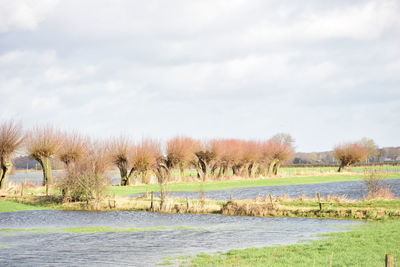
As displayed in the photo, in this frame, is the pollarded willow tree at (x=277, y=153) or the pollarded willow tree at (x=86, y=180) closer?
the pollarded willow tree at (x=86, y=180)

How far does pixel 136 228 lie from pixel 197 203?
11572 mm

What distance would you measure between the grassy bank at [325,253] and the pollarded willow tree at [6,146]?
53932 millimetres

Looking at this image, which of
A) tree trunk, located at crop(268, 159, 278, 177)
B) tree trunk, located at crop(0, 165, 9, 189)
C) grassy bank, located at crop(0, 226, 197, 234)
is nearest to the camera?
grassy bank, located at crop(0, 226, 197, 234)

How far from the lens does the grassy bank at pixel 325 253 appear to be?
19428 mm

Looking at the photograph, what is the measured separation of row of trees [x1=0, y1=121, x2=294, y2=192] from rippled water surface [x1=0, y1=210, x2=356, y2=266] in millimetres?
13512

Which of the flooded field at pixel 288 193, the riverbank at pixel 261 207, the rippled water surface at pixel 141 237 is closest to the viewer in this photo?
the rippled water surface at pixel 141 237

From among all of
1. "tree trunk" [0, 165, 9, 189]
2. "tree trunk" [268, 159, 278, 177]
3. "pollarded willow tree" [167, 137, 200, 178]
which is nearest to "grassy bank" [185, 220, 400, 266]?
"tree trunk" [0, 165, 9, 189]

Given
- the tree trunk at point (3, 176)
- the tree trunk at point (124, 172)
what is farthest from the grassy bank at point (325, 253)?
the tree trunk at point (124, 172)

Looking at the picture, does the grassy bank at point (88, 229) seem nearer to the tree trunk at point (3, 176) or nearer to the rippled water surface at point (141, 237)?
the rippled water surface at point (141, 237)

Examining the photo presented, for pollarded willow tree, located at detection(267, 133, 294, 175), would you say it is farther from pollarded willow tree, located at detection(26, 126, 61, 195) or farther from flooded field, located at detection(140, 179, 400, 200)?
pollarded willow tree, located at detection(26, 126, 61, 195)

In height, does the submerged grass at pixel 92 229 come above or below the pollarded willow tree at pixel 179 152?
below

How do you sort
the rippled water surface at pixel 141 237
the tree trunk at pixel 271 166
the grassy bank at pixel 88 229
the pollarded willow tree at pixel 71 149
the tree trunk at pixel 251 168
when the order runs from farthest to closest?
the tree trunk at pixel 271 166 → the tree trunk at pixel 251 168 → the pollarded willow tree at pixel 71 149 → the grassy bank at pixel 88 229 → the rippled water surface at pixel 141 237

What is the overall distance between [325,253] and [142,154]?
62071mm

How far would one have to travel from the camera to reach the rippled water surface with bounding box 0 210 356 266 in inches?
942
